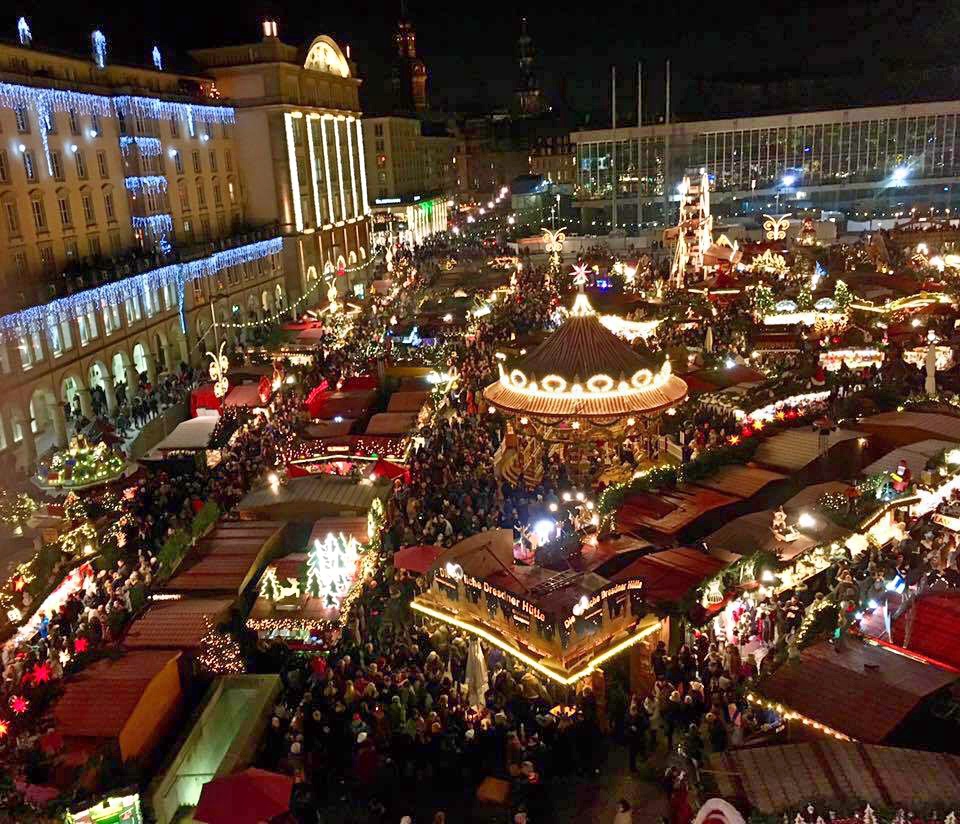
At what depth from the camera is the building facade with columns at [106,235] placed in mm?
28516

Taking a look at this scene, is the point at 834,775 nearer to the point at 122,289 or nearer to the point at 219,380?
the point at 219,380

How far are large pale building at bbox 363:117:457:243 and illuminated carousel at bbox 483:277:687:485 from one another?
49520mm

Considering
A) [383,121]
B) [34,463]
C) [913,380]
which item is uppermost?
[383,121]

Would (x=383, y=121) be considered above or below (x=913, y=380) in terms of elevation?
above

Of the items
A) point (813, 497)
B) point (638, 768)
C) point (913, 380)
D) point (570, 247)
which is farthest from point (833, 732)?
point (570, 247)

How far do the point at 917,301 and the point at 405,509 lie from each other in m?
22.3

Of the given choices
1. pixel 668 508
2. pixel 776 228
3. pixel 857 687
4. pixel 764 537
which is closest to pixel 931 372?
pixel 668 508

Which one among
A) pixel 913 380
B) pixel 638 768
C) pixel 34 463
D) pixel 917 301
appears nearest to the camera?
pixel 638 768

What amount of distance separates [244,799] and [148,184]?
113 feet

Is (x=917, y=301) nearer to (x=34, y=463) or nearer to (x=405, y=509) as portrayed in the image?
(x=405, y=509)

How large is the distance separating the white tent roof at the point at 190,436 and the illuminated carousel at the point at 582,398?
892 centimetres

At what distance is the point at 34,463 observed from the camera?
26938mm

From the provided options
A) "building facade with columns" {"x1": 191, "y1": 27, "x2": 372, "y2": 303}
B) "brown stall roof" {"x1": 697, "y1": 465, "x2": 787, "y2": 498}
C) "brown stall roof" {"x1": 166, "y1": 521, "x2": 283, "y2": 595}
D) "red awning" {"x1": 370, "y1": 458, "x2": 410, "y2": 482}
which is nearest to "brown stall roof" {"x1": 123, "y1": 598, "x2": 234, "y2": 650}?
"brown stall roof" {"x1": 166, "y1": 521, "x2": 283, "y2": 595}

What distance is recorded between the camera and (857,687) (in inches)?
401
